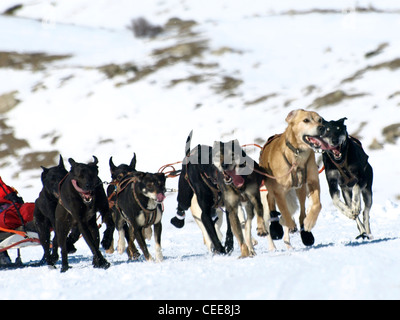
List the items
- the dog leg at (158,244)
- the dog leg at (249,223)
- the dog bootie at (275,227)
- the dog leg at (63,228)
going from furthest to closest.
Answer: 1. the dog leg at (158,244)
2. the dog bootie at (275,227)
3. the dog leg at (63,228)
4. the dog leg at (249,223)

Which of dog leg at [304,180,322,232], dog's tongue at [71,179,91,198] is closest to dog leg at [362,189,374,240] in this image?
dog leg at [304,180,322,232]

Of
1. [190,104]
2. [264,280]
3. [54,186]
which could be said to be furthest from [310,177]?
[190,104]

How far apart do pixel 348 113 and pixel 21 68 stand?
852 inches

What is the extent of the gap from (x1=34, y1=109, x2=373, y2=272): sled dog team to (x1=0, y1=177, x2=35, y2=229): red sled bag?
650mm

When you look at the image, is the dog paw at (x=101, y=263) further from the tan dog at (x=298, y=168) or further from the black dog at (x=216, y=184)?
the tan dog at (x=298, y=168)

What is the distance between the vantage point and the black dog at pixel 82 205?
7.41 metres

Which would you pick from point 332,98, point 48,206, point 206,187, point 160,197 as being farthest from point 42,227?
point 332,98

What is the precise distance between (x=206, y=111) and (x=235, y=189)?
19255 millimetres

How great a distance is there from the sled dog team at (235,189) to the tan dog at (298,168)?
0.04 feet

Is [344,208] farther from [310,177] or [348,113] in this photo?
[348,113]

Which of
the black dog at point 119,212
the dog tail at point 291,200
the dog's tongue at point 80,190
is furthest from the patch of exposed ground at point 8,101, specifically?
the dog tail at point 291,200

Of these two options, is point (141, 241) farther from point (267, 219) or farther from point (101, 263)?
point (267, 219)

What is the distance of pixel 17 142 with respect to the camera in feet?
87.5

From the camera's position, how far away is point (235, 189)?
7.38 meters
